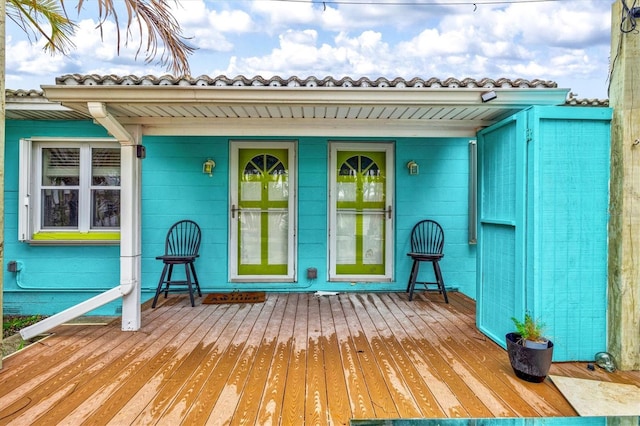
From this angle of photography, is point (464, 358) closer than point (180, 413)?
No

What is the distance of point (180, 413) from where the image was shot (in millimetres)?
1820

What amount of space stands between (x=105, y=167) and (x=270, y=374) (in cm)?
376

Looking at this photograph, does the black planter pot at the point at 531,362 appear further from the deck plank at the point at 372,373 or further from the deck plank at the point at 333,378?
the deck plank at the point at 333,378

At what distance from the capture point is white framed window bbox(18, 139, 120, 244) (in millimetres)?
4543

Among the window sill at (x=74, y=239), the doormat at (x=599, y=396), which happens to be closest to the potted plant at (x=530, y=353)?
the doormat at (x=599, y=396)

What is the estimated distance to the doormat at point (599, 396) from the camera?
72.5 inches

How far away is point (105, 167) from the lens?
4590mm

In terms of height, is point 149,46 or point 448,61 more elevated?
point 448,61

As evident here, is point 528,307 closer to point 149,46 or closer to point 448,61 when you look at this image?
point 149,46

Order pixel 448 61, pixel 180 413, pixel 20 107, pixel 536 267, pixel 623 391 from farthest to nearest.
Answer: pixel 448 61 → pixel 20 107 → pixel 536 267 → pixel 623 391 → pixel 180 413

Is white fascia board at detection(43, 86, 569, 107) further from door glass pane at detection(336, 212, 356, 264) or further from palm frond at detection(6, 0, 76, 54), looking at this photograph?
door glass pane at detection(336, 212, 356, 264)

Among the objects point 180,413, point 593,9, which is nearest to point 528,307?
point 180,413

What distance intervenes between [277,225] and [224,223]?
2.25 feet

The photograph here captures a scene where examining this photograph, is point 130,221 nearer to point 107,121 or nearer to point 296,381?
point 107,121
